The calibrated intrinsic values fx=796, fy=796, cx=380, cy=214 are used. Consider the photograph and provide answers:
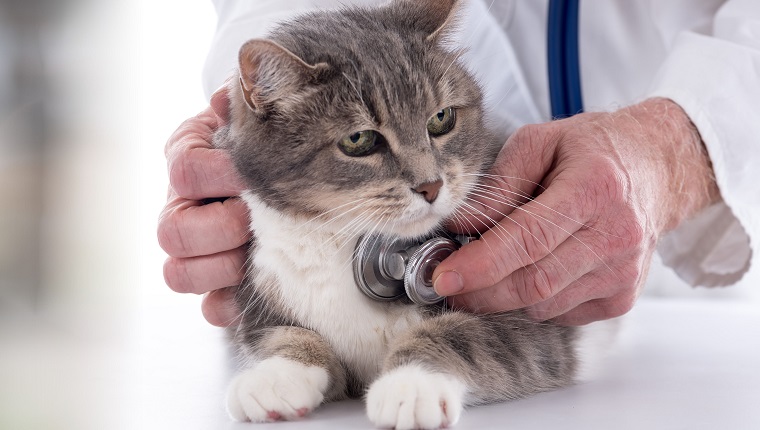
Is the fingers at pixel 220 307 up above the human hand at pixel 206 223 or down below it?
below

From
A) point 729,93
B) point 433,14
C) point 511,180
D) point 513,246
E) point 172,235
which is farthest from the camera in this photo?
point 729,93

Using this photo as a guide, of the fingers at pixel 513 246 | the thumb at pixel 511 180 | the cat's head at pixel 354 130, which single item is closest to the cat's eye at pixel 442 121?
the cat's head at pixel 354 130

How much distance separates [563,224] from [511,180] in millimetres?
155

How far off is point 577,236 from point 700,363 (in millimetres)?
498

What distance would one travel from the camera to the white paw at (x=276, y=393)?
1414mm

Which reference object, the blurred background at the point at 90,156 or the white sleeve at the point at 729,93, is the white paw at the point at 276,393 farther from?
the white sleeve at the point at 729,93

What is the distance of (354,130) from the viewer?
1.50 metres

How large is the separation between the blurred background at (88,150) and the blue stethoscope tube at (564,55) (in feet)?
4.07

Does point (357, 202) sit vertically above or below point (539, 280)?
above

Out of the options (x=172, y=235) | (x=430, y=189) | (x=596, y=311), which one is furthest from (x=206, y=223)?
(x=596, y=311)

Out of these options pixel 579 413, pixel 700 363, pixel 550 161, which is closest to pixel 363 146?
pixel 550 161

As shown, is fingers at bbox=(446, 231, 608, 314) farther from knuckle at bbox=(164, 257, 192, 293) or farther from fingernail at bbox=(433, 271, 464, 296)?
knuckle at bbox=(164, 257, 192, 293)

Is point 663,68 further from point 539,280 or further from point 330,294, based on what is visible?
point 330,294

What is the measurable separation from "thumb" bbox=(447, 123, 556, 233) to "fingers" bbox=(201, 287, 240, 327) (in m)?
0.64
